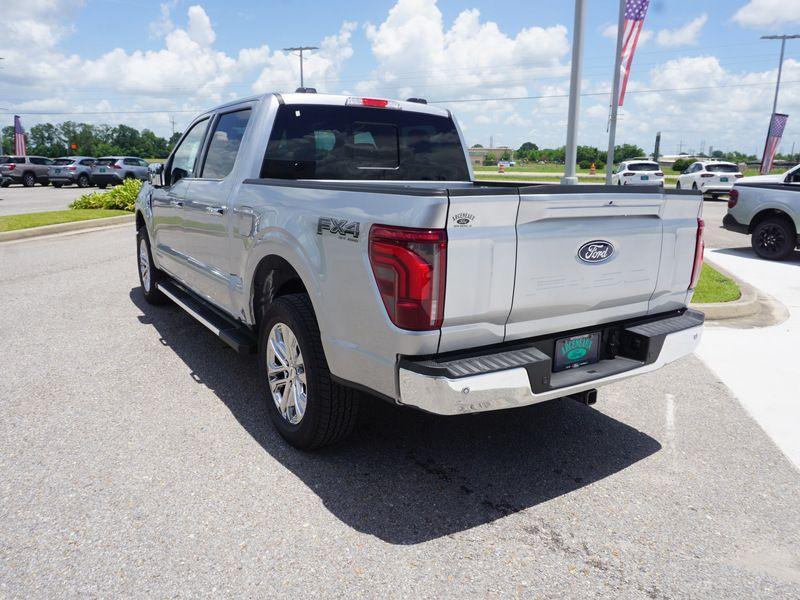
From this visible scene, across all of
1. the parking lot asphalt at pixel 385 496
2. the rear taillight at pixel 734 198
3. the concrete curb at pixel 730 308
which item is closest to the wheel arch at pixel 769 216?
the rear taillight at pixel 734 198

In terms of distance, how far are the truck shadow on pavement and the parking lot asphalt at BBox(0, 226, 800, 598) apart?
1 cm

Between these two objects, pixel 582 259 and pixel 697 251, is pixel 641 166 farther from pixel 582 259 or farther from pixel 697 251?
pixel 582 259

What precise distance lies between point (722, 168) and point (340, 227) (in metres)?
27.3

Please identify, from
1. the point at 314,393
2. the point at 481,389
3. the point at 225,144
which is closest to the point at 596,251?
the point at 481,389

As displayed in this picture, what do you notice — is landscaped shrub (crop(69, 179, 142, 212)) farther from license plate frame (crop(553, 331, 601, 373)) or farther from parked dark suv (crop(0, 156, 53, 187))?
parked dark suv (crop(0, 156, 53, 187))

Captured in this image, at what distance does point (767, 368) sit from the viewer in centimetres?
536

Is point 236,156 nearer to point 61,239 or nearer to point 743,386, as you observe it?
point 743,386

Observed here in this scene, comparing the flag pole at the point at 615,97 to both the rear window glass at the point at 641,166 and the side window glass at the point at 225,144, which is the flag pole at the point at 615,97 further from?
the rear window glass at the point at 641,166

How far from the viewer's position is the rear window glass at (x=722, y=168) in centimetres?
2597

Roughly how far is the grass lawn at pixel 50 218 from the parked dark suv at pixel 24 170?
20.6 m

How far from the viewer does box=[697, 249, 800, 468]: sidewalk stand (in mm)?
4262

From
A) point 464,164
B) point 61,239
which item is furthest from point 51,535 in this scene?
point 61,239

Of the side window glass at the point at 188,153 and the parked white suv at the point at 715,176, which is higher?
the side window glass at the point at 188,153

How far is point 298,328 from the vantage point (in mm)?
3426
